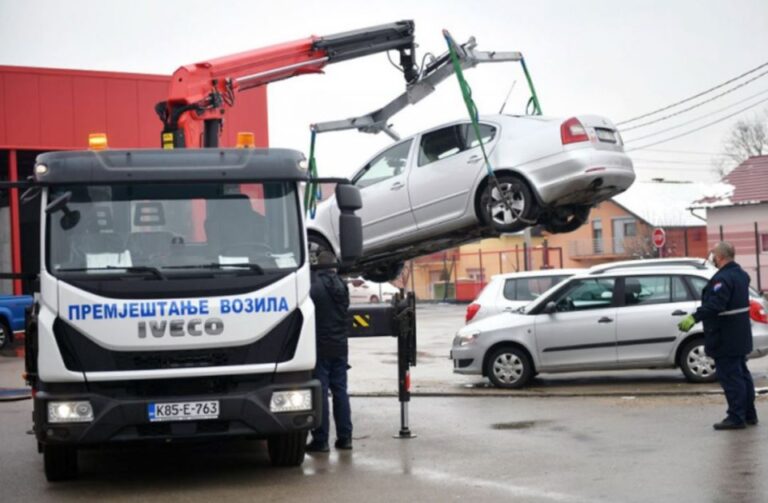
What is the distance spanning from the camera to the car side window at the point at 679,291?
612 inches

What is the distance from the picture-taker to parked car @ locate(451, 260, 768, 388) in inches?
603

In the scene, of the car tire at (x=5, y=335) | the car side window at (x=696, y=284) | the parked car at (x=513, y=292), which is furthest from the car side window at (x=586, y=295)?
the car tire at (x=5, y=335)

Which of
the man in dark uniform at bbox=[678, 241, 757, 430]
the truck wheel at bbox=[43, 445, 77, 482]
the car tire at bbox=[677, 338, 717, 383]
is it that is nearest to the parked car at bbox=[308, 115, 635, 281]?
the man in dark uniform at bbox=[678, 241, 757, 430]

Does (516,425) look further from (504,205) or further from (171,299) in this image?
(171,299)

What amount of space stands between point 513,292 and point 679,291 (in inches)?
151

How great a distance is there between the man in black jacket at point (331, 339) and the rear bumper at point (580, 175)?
2541 mm

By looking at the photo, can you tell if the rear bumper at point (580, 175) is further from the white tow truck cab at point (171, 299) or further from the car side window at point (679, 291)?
the car side window at point (679, 291)

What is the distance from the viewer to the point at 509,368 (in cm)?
1577

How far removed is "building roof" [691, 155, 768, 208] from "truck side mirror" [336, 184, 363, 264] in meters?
40.2

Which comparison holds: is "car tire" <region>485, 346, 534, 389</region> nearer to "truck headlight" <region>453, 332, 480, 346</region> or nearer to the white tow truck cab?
"truck headlight" <region>453, 332, 480, 346</region>

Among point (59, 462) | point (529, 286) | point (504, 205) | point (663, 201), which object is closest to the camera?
point (59, 462)

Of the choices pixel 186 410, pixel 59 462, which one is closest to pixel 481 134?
pixel 186 410

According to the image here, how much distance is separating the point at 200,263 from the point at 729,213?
43.0m

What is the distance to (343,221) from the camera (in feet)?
30.7
